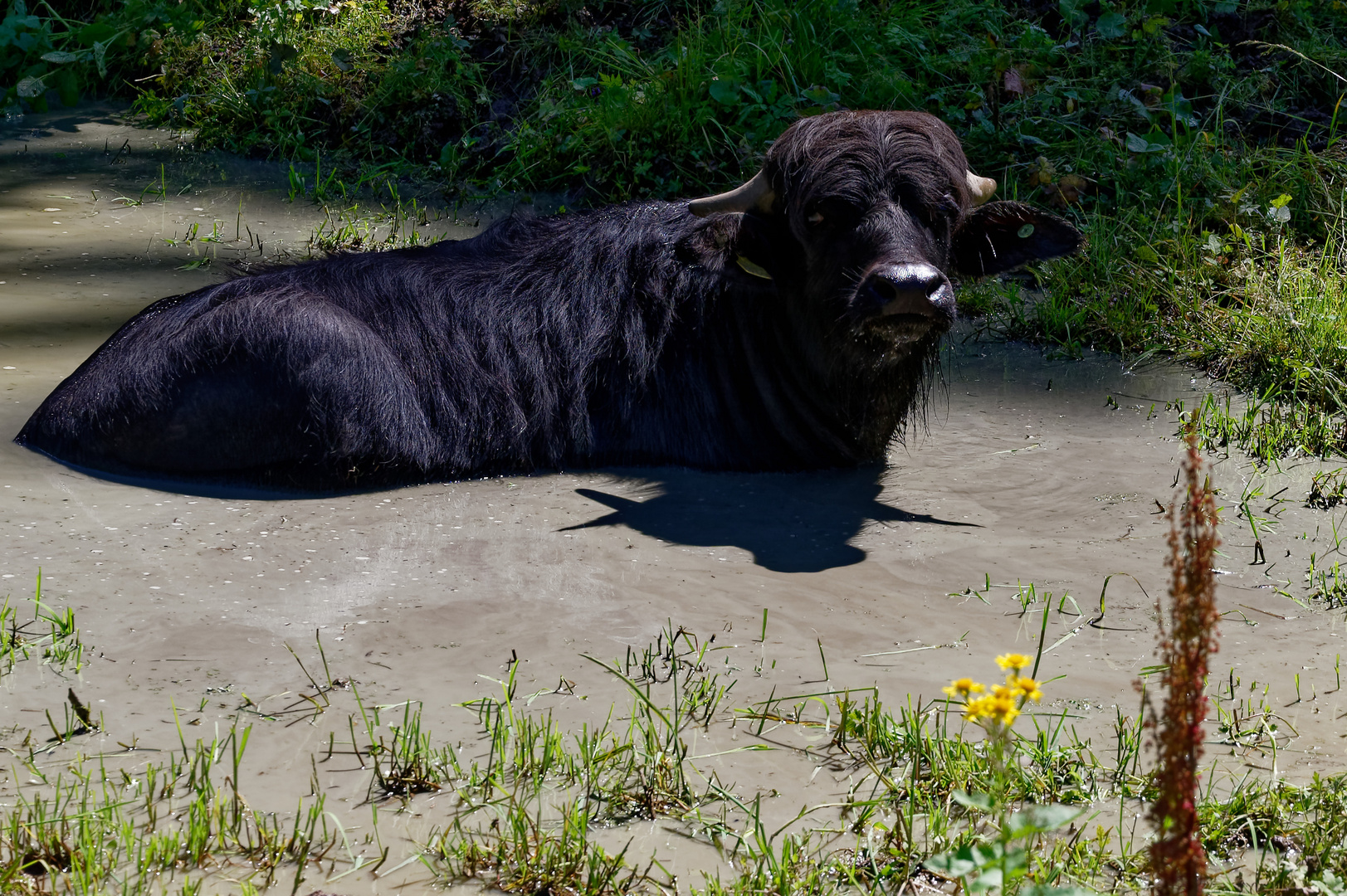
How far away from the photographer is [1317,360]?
581 cm

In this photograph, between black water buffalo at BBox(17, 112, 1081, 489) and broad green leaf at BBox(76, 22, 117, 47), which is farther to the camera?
broad green leaf at BBox(76, 22, 117, 47)

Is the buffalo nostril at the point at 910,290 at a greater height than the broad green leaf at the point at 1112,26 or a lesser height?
lesser

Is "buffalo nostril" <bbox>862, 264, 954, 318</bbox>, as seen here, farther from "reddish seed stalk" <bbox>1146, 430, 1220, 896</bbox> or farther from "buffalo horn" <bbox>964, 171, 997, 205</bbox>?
"reddish seed stalk" <bbox>1146, 430, 1220, 896</bbox>

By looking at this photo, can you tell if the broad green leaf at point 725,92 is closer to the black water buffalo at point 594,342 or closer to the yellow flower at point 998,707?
the black water buffalo at point 594,342

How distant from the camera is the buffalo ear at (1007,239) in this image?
5316mm

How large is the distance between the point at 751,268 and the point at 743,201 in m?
0.32

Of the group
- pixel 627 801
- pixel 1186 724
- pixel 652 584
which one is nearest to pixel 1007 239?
pixel 652 584

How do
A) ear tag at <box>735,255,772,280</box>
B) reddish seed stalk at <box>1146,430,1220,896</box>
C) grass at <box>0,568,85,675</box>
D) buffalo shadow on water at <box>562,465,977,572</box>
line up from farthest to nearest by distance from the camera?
ear tag at <box>735,255,772,280</box> → buffalo shadow on water at <box>562,465,977,572</box> → grass at <box>0,568,85,675</box> → reddish seed stalk at <box>1146,430,1220,896</box>

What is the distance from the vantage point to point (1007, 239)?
541 cm

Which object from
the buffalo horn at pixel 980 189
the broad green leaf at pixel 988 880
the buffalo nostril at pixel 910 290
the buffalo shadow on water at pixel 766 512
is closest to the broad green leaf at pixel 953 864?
the broad green leaf at pixel 988 880

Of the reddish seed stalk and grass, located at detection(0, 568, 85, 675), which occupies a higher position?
the reddish seed stalk

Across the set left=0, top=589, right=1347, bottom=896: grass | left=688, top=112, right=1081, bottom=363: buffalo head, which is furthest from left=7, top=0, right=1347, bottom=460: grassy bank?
left=0, top=589, right=1347, bottom=896: grass

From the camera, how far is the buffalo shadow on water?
173 inches

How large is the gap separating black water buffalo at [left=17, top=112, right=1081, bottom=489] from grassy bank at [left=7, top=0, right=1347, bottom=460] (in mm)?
1491
